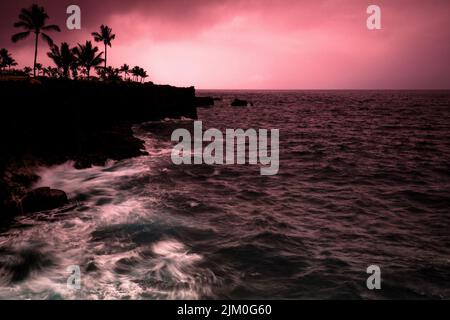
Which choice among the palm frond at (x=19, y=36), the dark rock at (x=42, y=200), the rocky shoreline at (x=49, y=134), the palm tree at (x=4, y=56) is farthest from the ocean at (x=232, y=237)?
the palm tree at (x=4, y=56)

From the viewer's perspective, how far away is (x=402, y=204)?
1437cm

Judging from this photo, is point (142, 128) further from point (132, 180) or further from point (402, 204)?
point (402, 204)

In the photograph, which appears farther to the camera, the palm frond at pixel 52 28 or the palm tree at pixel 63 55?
the palm tree at pixel 63 55

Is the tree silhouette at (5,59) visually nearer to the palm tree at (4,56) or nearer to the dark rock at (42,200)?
the palm tree at (4,56)

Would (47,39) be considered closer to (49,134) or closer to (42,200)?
(49,134)

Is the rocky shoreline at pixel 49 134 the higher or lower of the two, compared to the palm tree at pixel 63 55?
lower

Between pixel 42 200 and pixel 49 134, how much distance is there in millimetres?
9692

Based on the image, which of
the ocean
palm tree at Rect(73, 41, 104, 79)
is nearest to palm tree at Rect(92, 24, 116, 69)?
palm tree at Rect(73, 41, 104, 79)

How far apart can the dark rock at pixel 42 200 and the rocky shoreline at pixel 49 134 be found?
37 mm

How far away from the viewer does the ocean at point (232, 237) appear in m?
7.83

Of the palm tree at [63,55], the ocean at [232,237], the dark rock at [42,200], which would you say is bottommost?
the ocean at [232,237]

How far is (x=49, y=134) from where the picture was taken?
2084 cm
